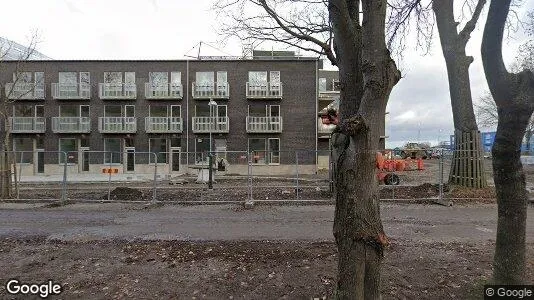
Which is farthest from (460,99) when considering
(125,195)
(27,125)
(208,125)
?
(27,125)

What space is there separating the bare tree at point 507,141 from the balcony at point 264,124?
29500 mm

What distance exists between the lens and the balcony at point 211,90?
33406mm

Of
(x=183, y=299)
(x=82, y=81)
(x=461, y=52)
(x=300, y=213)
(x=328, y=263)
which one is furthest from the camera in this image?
(x=82, y=81)

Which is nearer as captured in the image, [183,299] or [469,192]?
[183,299]

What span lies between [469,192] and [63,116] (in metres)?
34.9

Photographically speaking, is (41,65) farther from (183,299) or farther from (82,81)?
(183,299)

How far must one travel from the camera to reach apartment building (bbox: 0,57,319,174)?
33.4m

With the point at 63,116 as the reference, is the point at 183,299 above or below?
below

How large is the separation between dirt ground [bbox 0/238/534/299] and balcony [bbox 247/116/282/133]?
26.9 metres

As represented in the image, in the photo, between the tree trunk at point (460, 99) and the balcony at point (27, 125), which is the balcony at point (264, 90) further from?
the tree trunk at point (460, 99)

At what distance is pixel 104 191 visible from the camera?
14195 millimetres

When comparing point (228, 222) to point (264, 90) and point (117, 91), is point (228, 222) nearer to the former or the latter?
point (264, 90)

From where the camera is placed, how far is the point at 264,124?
1308 inches

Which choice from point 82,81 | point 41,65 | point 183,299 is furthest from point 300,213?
point 41,65
